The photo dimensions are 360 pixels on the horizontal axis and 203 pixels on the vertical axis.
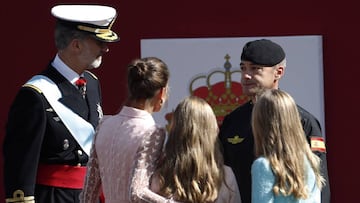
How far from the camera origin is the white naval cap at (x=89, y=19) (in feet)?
12.0

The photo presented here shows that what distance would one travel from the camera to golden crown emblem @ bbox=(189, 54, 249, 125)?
4.94 metres

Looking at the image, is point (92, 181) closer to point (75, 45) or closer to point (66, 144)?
point (66, 144)

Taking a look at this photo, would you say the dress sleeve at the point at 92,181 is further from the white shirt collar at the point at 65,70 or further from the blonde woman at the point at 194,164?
the white shirt collar at the point at 65,70

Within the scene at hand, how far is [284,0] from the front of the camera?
16.2ft

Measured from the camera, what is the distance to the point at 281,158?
3123 mm

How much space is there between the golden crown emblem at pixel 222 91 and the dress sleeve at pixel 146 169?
5.97ft

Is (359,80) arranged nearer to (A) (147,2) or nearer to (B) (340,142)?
(B) (340,142)

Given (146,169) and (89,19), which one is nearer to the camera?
(146,169)

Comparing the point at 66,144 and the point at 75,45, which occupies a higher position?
the point at 75,45

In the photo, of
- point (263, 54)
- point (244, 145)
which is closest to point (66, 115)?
point (244, 145)

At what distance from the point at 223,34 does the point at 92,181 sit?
1.88 metres

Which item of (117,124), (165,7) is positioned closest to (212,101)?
(165,7)

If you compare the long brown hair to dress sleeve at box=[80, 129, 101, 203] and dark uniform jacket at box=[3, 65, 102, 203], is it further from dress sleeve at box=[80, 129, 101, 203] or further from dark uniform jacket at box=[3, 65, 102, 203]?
dark uniform jacket at box=[3, 65, 102, 203]

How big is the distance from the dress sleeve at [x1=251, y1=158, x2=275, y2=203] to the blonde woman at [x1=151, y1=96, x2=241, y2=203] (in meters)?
0.07
